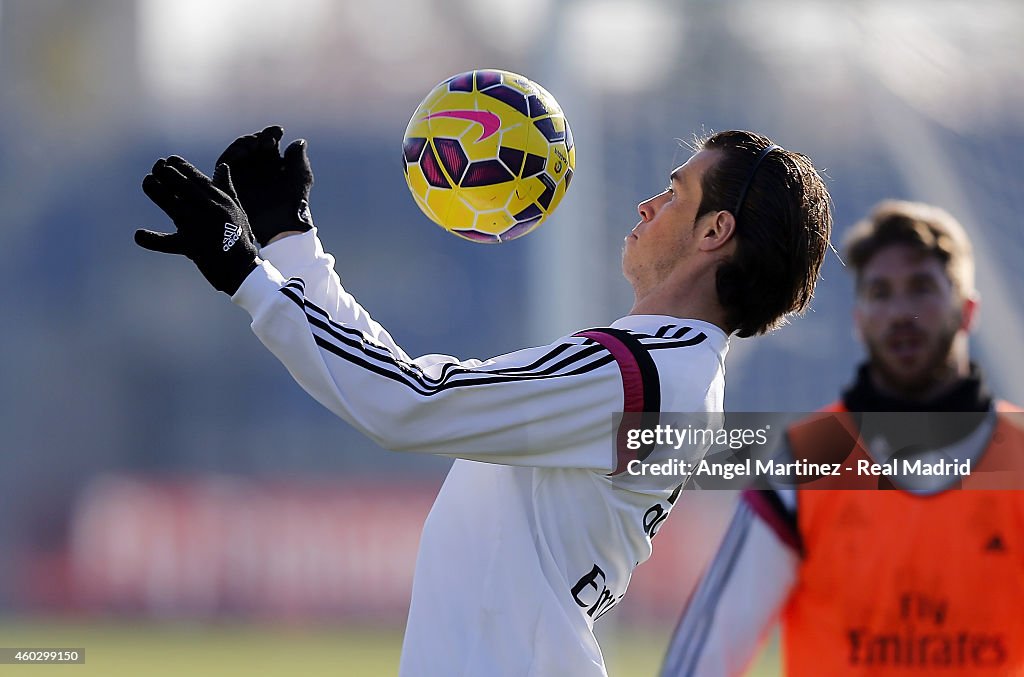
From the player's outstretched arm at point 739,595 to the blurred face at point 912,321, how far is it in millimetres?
663

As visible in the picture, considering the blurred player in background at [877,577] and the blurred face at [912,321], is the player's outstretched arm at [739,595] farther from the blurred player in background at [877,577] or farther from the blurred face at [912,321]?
the blurred face at [912,321]

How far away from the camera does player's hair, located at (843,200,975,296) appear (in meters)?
3.79

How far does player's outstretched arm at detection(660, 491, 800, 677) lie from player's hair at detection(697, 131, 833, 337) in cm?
69

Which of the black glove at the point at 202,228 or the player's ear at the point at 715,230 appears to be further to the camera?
the player's ear at the point at 715,230

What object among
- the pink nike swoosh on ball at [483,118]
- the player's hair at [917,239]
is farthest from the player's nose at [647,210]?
the player's hair at [917,239]

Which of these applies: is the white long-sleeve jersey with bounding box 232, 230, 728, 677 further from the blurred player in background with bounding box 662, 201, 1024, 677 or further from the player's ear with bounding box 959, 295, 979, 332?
the player's ear with bounding box 959, 295, 979, 332

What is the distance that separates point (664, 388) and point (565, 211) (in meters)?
3.55

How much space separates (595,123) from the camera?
20.5 feet

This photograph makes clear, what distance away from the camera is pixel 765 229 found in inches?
113

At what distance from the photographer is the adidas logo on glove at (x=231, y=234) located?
240cm

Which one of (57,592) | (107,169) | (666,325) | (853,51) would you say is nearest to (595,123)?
(853,51)

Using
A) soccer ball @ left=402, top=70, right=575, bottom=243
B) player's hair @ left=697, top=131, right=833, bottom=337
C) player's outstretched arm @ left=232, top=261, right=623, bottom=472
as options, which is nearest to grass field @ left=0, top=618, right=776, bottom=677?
soccer ball @ left=402, top=70, right=575, bottom=243

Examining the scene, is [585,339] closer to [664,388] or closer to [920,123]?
[664,388]

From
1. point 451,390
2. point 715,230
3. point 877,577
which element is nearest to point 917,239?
point 877,577
